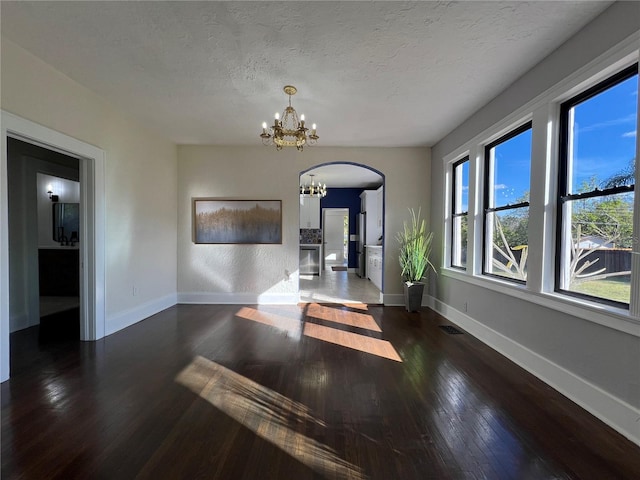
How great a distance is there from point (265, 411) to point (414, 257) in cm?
346

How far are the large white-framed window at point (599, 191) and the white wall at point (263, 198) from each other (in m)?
2.80

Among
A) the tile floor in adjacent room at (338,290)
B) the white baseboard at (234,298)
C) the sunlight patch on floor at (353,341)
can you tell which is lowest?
the tile floor in adjacent room at (338,290)

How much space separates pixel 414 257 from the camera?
482 cm

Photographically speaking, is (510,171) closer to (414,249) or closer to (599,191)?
(599,191)

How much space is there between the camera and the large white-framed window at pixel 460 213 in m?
4.27

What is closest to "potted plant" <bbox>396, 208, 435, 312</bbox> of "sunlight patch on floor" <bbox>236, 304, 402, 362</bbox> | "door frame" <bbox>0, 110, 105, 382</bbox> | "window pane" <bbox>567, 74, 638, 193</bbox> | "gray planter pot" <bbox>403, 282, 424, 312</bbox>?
"gray planter pot" <bbox>403, 282, 424, 312</bbox>

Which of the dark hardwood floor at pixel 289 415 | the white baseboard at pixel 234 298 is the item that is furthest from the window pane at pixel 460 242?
the white baseboard at pixel 234 298

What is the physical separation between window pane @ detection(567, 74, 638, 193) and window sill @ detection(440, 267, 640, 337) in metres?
Answer: 0.84

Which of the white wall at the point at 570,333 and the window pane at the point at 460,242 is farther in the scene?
the window pane at the point at 460,242

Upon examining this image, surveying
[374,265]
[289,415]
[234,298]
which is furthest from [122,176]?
[374,265]

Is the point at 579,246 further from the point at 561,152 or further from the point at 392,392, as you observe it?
the point at 392,392

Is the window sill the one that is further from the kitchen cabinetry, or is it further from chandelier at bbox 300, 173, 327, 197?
chandelier at bbox 300, 173, 327, 197

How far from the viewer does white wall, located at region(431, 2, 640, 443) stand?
186cm

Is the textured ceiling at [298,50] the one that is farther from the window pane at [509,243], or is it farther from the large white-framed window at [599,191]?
the window pane at [509,243]
